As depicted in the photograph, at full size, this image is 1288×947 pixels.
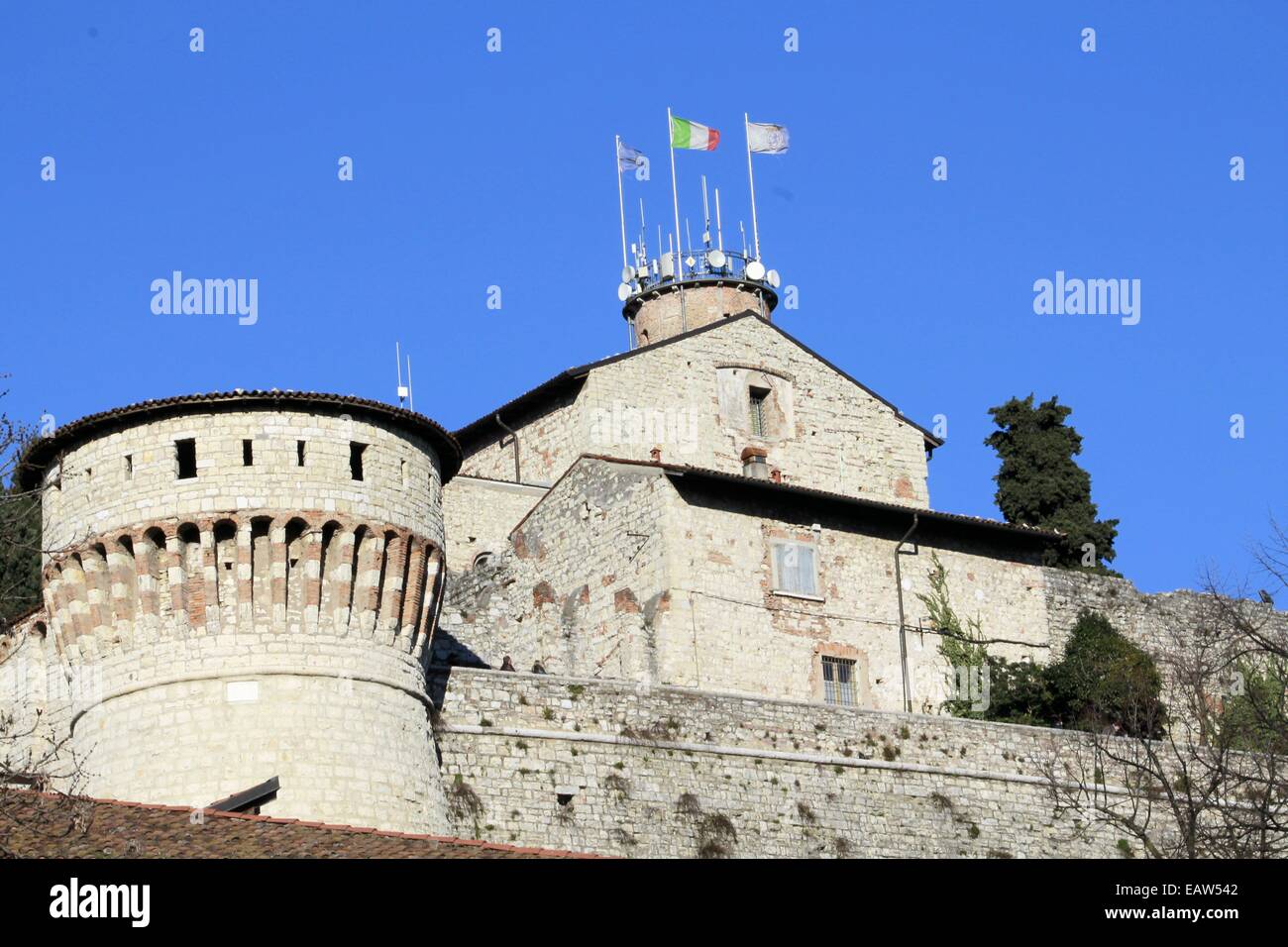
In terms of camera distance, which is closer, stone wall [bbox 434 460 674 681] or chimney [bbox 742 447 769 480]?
stone wall [bbox 434 460 674 681]

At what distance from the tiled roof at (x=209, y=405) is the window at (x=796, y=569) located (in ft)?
38.1

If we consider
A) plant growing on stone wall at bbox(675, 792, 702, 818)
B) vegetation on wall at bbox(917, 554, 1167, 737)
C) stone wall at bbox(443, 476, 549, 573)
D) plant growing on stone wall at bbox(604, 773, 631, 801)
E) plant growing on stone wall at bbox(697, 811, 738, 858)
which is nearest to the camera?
plant growing on stone wall at bbox(604, 773, 631, 801)

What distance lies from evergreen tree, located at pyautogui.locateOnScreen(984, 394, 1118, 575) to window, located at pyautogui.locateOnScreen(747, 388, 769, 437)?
361 inches

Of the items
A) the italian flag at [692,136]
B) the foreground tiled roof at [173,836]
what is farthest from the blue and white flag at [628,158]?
the foreground tiled roof at [173,836]

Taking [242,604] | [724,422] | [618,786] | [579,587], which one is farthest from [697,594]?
[242,604]

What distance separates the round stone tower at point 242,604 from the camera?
3145cm

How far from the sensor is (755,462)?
51.1m

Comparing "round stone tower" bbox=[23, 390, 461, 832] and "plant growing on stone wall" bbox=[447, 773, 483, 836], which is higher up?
"round stone tower" bbox=[23, 390, 461, 832]

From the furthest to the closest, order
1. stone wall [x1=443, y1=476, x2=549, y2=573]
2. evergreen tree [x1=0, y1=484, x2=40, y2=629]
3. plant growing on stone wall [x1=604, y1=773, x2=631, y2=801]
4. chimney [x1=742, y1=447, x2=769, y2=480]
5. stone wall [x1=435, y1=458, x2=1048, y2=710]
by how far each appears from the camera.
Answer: chimney [x1=742, y1=447, x2=769, y2=480], stone wall [x1=443, y1=476, x2=549, y2=573], stone wall [x1=435, y1=458, x2=1048, y2=710], evergreen tree [x1=0, y1=484, x2=40, y2=629], plant growing on stone wall [x1=604, y1=773, x2=631, y2=801]

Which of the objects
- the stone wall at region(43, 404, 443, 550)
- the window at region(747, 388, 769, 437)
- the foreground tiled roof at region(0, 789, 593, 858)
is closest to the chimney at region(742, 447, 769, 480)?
the window at region(747, 388, 769, 437)

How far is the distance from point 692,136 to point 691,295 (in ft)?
15.9

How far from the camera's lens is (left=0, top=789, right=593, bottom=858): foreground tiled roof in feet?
74.3

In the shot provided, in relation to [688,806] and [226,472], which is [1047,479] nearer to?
[688,806]

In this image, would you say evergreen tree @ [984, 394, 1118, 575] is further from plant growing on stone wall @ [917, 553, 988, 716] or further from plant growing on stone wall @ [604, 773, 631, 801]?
plant growing on stone wall @ [604, 773, 631, 801]
